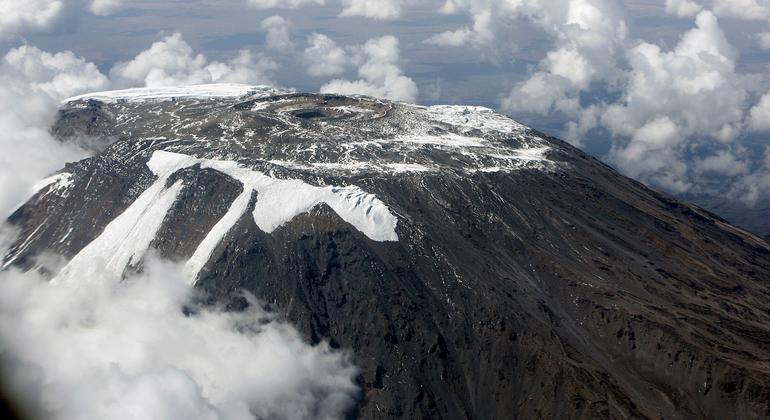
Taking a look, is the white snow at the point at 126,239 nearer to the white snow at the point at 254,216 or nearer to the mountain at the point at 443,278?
the white snow at the point at 254,216

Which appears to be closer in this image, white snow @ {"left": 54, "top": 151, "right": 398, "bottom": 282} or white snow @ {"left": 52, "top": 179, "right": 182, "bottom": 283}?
white snow @ {"left": 54, "top": 151, "right": 398, "bottom": 282}

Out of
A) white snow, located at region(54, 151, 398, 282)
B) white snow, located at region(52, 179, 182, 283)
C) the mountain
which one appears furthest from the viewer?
white snow, located at region(52, 179, 182, 283)

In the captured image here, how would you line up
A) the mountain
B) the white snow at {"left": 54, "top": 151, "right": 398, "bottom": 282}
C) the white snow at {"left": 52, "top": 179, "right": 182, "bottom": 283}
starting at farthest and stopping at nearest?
the white snow at {"left": 52, "top": 179, "right": 182, "bottom": 283} → the white snow at {"left": 54, "top": 151, "right": 398, "bottom": 282} → the mountain

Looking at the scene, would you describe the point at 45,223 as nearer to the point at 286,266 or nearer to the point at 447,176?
the point at 286,266

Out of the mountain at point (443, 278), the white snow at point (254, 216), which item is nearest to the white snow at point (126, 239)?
the white snow at point (254, 216)

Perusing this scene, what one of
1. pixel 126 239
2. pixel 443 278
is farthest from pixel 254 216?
pixel 443 278

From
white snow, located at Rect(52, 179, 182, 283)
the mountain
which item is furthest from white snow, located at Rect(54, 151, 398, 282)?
the mountain

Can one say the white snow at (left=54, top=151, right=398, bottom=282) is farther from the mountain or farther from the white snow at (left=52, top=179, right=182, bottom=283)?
the mountain

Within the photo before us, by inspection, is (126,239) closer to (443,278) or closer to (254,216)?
(254,216)
